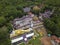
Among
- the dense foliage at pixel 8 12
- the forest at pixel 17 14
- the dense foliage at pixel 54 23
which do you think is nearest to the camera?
the dense foliage at pixel 8 12

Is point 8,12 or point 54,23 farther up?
point 8,12

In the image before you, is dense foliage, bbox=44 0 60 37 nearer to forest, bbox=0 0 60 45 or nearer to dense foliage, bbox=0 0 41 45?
forest, bbox=0 0 60 45

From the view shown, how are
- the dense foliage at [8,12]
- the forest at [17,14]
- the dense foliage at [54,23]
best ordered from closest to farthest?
the dense foliage at [8,12] → the forest at [17,14] → the dense foliage at [54,23]

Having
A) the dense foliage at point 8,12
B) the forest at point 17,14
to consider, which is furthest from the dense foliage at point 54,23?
the dense foliage at point 8,12

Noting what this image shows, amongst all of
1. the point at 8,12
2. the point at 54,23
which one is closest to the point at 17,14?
the point at 8,12

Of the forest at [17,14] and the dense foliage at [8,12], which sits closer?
the dense foliage at [8,12]

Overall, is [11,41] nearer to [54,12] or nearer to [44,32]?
[44,32]

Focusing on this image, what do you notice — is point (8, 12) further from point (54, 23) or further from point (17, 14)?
point (54, 23)

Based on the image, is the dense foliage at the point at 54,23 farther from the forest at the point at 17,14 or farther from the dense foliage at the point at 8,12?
the dense foliage at the point at 8,12

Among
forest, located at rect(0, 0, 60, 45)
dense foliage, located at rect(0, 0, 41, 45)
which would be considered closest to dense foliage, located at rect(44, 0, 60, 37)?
forest, located at rect(0, 0, 60, 45)

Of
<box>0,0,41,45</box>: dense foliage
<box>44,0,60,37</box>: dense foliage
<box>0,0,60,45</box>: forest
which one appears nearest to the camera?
<box>0,0,41,45</box>: dense foliage

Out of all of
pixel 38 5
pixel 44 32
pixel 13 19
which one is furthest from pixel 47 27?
pixel 38 5
